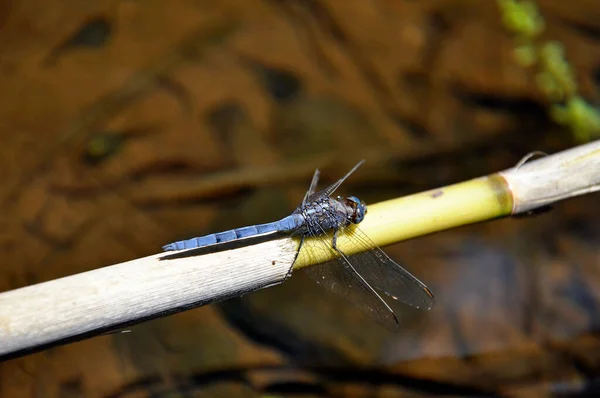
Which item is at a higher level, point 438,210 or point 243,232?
point 243,232

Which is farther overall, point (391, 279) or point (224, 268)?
point (391, 279)

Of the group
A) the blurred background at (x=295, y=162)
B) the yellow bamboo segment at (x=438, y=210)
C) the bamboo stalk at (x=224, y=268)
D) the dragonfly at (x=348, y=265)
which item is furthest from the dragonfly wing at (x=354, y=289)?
the blurred background at (x=295, y=162)

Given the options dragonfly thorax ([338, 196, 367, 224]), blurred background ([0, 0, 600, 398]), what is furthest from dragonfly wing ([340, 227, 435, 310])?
blurred background ([0, 0, 600, 398])

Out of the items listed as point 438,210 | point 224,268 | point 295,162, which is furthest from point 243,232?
point 295,162

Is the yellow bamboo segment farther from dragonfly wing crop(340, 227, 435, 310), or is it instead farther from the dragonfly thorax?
dragonfly wing crop(340, 227, 435, 310)

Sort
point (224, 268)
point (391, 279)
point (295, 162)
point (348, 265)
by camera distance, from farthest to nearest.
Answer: point (295, 162), point (391, 279), point (348, 265), point (224, 268)

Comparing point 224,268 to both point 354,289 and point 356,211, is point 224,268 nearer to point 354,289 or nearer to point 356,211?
point 356,211
